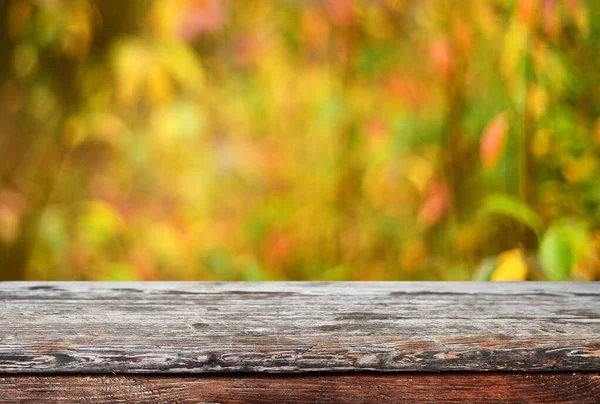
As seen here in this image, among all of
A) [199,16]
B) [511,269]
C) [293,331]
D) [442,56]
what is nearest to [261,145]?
[199,16]

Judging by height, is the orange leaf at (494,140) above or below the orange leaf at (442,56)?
below

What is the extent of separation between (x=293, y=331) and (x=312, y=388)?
0.15ft

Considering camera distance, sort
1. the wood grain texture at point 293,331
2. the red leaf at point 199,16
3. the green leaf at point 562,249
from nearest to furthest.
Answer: the wood grain texture at point 293,331 < the green leaf at point 562,249 < the red leaf at point 199,16

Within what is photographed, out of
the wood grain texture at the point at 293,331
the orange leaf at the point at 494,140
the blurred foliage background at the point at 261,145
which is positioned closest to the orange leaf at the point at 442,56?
the blurred foliage background at the point at 261,145

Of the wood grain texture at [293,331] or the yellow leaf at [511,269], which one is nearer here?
the wood grain texture at [293,331]

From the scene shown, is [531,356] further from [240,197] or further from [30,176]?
[30,176]

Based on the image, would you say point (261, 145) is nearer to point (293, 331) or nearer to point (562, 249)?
point (562, 249)

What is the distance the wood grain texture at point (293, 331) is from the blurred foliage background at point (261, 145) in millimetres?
631

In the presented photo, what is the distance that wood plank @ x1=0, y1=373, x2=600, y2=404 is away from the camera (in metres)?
0.46

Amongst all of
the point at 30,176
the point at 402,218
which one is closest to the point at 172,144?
the point at 30,176

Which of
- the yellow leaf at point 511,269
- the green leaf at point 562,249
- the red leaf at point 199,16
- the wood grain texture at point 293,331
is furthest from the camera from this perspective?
the red leaf at point 199,16

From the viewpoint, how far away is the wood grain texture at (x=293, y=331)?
453 mm

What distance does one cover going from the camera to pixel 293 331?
0.49 metres

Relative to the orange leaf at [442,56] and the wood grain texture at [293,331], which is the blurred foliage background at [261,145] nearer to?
the orange leaf at [442,56]
